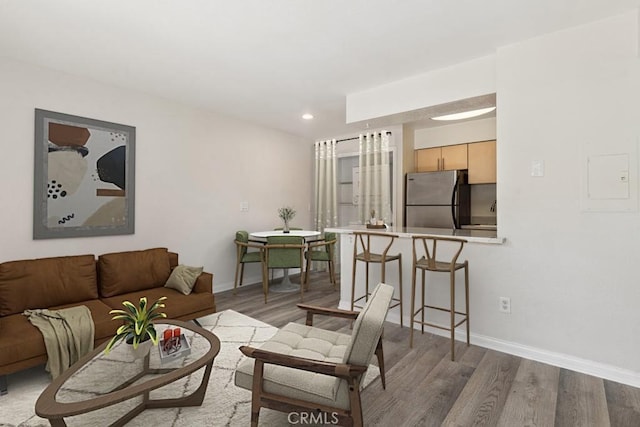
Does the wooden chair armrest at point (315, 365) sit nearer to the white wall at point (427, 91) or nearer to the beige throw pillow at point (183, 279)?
the beige throw pillow at point (183, 279)

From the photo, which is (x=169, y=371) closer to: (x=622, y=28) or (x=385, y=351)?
(x=385, y=351)

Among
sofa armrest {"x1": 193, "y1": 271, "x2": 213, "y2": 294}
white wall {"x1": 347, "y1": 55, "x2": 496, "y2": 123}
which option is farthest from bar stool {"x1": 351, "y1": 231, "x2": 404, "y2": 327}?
sofa armrest {"x1": 193, "y1": 271, "x2": 213, "y2": 294}

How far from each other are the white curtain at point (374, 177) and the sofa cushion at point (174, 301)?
308 centimetres

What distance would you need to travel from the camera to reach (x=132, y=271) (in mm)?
3371

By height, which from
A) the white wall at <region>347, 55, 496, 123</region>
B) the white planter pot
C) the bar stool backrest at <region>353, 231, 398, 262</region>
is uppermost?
the white wall at <region>347, 55, 496, 123</region>

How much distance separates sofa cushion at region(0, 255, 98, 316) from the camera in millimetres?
2680

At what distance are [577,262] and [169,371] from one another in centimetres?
294

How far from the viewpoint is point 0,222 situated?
2982mm

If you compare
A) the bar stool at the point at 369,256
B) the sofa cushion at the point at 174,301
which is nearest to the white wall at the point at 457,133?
the bar stool at the point at 369,256

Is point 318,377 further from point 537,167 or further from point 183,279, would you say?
point 537,167

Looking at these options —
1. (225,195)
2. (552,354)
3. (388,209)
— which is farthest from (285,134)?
(552,354)

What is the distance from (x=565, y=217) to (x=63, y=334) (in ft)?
12.7

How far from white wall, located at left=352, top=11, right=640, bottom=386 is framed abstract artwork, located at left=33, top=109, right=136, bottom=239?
3.85 metres

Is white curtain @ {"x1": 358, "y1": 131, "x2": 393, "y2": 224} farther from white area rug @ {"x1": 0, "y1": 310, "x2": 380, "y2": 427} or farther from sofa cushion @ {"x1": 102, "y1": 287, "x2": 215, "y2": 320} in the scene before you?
white area rug @ {"x1": 0, "y1": 310, "x2": 380, "y2": 427}
